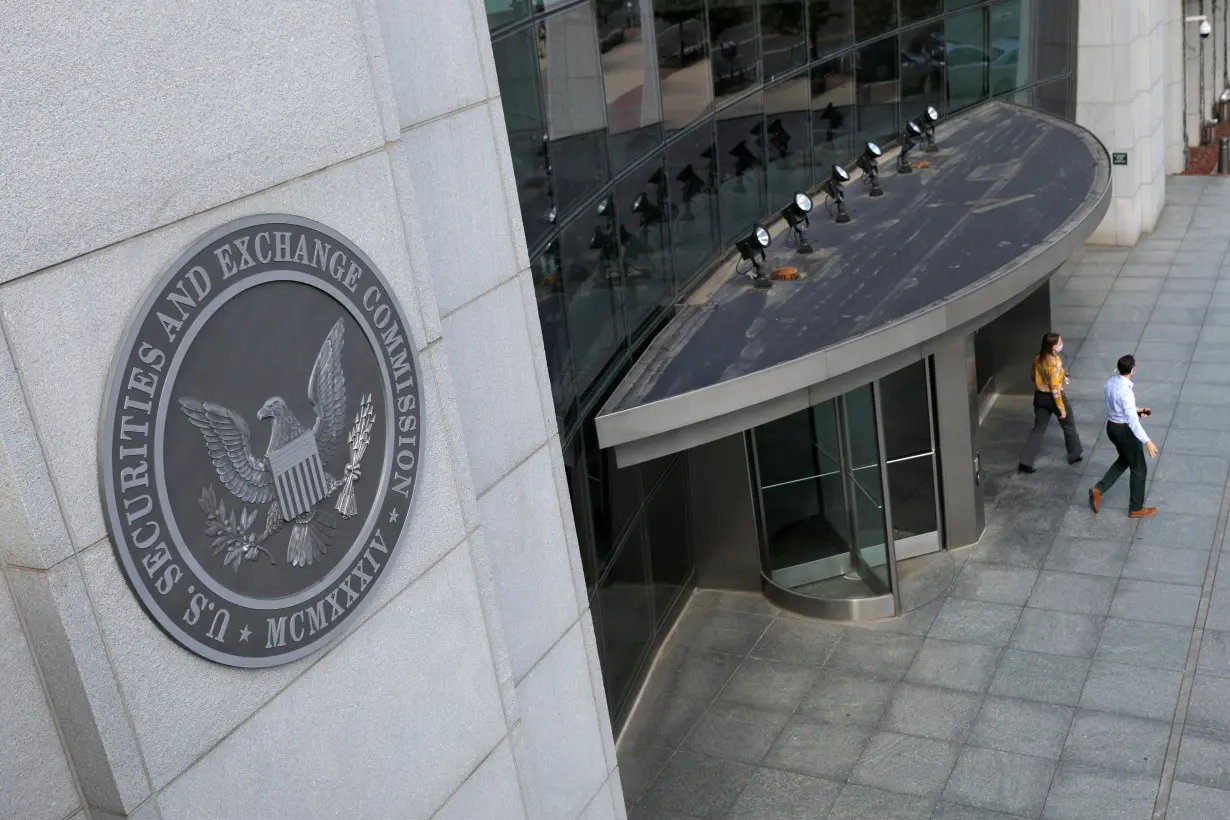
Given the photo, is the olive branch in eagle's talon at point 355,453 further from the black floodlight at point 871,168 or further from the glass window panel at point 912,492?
the black floodlight at point 871,168

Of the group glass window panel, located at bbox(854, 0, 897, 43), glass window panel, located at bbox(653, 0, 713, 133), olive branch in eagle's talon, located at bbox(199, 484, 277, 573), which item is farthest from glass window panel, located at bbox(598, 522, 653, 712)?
glass window panel, located at bbox(854, 0, 897, 43)

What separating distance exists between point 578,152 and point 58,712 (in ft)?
20.9

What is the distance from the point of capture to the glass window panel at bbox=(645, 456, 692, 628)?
508 inches

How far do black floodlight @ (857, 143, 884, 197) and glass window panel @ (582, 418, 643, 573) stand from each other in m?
4.89

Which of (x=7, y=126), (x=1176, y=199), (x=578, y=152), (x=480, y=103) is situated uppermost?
(x=7, y=126)

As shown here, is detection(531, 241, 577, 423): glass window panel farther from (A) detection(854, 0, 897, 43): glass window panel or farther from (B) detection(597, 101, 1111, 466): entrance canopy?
(A) detection(854, 0, 897, 43): glass window panel

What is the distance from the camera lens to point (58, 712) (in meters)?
4.41

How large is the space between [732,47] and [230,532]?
30.8ft

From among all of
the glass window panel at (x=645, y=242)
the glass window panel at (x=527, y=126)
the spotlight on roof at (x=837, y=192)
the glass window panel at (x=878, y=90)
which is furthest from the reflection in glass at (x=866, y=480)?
the glass window panel at (x=878, y=90)

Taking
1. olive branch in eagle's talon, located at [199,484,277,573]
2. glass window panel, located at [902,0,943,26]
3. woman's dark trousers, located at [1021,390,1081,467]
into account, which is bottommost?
woman's dark trousers, located at [1021,390,1081,467]

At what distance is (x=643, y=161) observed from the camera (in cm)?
1110

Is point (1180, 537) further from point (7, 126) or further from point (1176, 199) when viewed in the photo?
point (1176, 199)

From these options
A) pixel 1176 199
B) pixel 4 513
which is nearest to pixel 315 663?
pixel 4 513

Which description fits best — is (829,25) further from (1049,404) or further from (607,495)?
(607,495)
